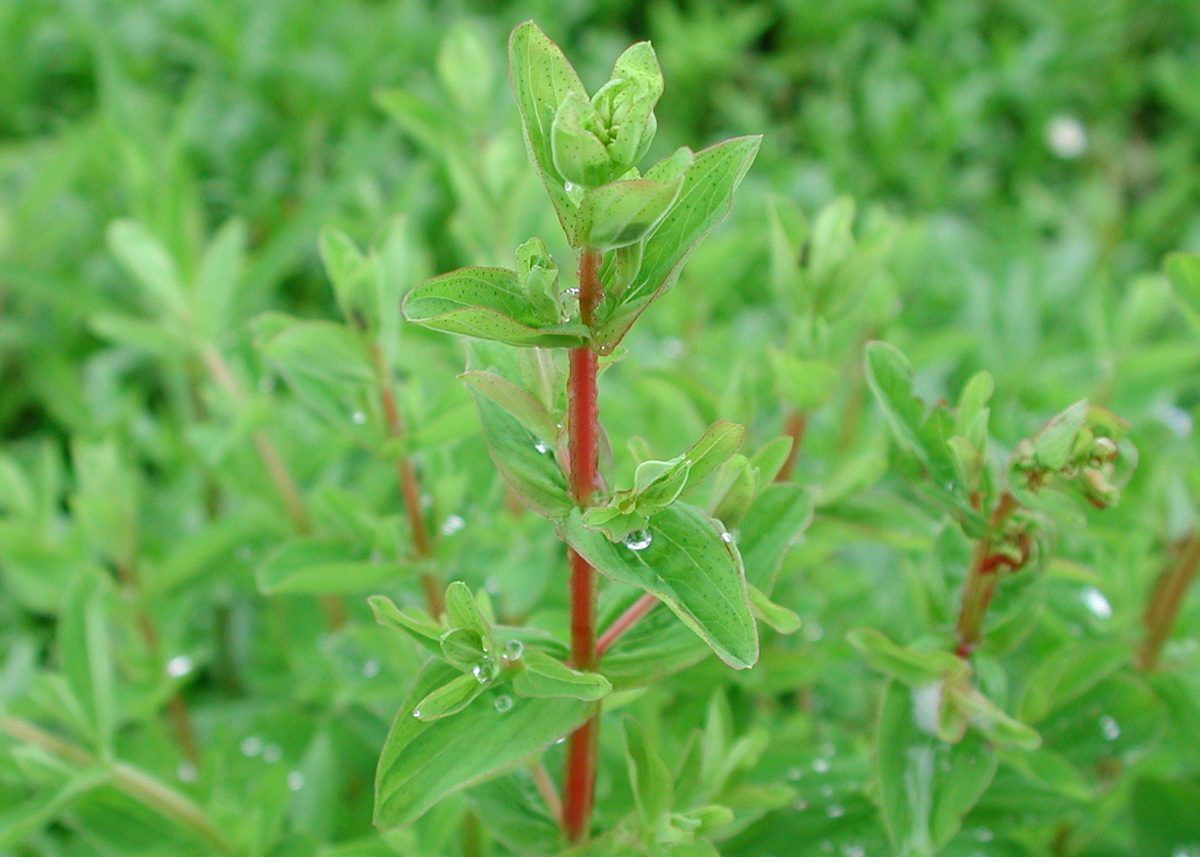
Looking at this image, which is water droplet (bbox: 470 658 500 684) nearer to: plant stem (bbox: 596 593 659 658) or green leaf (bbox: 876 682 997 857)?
plant stem (bbox: 596 593 659 658)

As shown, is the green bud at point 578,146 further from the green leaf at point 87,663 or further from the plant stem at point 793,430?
the green leaf at point 87,663

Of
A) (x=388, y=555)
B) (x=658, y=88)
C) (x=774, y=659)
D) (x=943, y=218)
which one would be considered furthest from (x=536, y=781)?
(x=943, y=218)

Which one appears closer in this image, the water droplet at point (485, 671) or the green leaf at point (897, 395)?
the water droplet at point (485, 671)

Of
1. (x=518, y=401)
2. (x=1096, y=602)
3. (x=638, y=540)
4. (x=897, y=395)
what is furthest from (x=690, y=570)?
(x=1096, y=602)

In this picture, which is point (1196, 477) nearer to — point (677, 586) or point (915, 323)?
point (677, 586)

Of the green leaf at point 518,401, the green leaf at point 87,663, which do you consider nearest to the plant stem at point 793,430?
the green leaf at point 518,401

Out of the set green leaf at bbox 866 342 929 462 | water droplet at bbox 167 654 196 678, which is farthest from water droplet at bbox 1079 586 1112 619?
water droplet at bbox 167 654 196 678

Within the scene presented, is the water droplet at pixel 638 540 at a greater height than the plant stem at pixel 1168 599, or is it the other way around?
the water droplet at pixel 638 540
